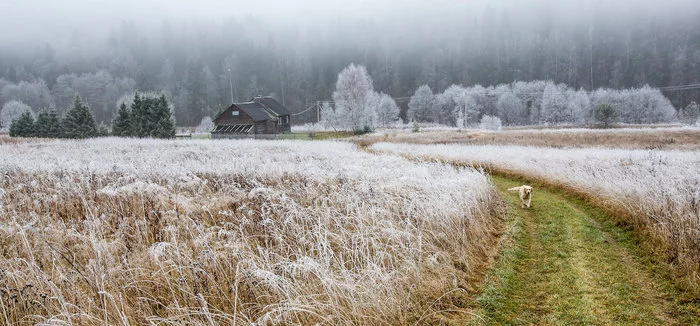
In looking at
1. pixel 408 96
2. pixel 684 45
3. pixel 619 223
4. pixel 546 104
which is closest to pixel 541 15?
pixel 684 45

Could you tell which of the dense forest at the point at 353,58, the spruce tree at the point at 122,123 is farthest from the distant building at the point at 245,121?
the dense forest at the point at 353,58

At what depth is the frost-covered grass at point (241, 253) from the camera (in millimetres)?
3732

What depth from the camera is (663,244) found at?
19.5ft

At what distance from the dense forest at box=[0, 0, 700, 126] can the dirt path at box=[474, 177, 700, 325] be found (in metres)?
104

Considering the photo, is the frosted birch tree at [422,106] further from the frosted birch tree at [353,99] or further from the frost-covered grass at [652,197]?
the frost-covered grass at [652,197]

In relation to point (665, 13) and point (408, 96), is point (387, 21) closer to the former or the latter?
point (408, 96)

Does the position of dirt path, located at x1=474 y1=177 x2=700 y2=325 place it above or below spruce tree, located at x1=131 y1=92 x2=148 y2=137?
below

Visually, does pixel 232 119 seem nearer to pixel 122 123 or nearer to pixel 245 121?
pixel 245 121

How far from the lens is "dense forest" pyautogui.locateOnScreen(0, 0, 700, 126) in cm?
10656

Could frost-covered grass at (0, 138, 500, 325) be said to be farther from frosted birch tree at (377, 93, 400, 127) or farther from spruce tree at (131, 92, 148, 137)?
frosted birch tree at (377, 93, 400, 127)

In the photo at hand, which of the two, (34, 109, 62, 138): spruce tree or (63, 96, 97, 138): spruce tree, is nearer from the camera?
(63, 96, 97, 138): spruce tree

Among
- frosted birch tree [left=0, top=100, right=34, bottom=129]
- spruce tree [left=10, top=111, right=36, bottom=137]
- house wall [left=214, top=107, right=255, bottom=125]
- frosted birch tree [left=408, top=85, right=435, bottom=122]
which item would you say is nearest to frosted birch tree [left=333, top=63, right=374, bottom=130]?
house wall [left=214, top=107, right=255, bottom=125]

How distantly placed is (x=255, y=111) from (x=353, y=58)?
90162 mm

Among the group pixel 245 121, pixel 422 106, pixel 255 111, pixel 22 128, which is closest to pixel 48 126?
pixel 22 128
